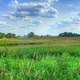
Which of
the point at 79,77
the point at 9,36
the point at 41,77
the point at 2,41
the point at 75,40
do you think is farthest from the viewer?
the point at 75,40

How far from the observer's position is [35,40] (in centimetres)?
5144

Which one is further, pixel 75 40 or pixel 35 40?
pixel 35 40

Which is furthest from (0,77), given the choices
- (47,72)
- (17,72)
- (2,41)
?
(2,41)

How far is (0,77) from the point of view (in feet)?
26.5

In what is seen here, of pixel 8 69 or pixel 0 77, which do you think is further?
pixel 8 69

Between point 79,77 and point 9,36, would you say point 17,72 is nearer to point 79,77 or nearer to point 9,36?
point 79,77

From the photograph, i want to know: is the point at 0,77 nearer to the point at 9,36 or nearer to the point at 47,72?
the point at 47,72

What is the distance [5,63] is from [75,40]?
38.2 m

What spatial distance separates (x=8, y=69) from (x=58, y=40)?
4331cm

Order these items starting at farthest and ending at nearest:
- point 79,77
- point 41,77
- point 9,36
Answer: point 9,36, point 79,77, point 41,77

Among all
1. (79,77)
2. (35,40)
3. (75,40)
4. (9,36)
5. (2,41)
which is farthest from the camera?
(35,40)

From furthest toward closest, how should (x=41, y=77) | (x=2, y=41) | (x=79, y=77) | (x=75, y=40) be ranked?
1. (x=75, y=40)
2. (x=2, y=41)
3. (x=79, y=77)
4. (x=41, y=77)

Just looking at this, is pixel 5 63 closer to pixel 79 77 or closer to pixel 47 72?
pixel 47 72

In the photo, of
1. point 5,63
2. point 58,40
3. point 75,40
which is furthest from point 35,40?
point 5,63
